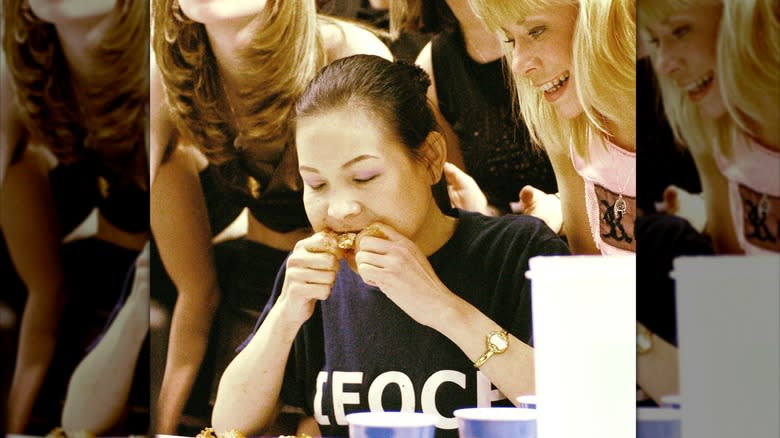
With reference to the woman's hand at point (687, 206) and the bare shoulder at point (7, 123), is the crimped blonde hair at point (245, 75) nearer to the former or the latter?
the bare shoulder at point (7, 123)

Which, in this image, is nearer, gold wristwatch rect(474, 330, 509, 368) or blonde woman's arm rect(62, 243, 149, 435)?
gold wristwatch rect(474, 330, 509, 368)

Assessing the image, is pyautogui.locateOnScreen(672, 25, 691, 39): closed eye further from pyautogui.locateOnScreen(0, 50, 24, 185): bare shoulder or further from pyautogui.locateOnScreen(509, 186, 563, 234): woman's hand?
pyautogui.locateOnScreen(0, 50, 24, 185): bare shoulder

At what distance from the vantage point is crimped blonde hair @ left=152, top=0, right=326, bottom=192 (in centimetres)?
211

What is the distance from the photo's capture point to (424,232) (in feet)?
6.58

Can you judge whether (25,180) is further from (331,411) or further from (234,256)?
(331,411)

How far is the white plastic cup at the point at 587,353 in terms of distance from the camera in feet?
5.58

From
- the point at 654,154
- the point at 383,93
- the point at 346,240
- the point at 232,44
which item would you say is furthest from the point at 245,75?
the point at 654,154

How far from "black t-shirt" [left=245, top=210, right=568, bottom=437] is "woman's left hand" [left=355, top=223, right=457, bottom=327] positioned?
0.02 metres

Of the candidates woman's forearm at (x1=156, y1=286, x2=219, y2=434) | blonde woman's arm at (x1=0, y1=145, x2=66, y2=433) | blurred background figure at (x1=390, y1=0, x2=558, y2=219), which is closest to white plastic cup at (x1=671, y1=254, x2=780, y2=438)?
blurred background figure at (x1=390, y1=0, x2=558, y2=219)

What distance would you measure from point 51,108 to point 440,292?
3.64 feet

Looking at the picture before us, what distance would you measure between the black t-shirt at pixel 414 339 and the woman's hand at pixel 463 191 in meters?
0.02

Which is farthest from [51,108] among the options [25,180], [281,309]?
[281,309]

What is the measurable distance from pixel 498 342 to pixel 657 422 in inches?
13.6

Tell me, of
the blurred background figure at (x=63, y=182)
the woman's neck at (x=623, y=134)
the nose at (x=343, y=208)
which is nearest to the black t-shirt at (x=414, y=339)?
the nose at (x=343, y=208)
